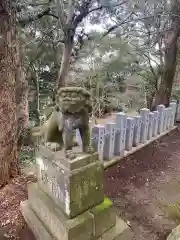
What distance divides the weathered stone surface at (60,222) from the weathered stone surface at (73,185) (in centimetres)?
5

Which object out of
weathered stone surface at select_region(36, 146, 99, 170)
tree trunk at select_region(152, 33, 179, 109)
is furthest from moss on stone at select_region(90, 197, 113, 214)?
tree trunk at select_region(152, 33, 179, 109)

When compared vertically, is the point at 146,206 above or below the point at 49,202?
below

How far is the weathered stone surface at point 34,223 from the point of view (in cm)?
206

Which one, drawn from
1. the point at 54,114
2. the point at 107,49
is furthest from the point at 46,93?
the point at 54,114

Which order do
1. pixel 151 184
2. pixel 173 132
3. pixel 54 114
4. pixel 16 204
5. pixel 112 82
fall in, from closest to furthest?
pixel 54 114 < pixel 16 204 < pixel 151 184 < pixel 173 132 < pixel 112 82

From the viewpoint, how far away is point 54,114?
1.96m

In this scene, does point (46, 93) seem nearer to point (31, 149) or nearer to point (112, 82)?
point (112, 82)

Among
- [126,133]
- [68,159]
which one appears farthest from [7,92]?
[126,133]

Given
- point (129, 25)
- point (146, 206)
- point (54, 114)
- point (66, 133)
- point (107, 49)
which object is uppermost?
point (129, 25)

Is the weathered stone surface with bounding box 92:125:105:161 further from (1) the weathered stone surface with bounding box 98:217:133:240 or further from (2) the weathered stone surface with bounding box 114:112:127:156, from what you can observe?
(1) the weathered stone surface with bounding box 98:217:133:240

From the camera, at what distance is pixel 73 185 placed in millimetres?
1811

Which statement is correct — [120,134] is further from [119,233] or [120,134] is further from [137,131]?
[119,233]

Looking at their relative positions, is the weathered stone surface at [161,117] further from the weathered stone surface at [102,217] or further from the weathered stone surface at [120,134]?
the weathered stone surface at [102,217]

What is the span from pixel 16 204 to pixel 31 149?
2.15 m
